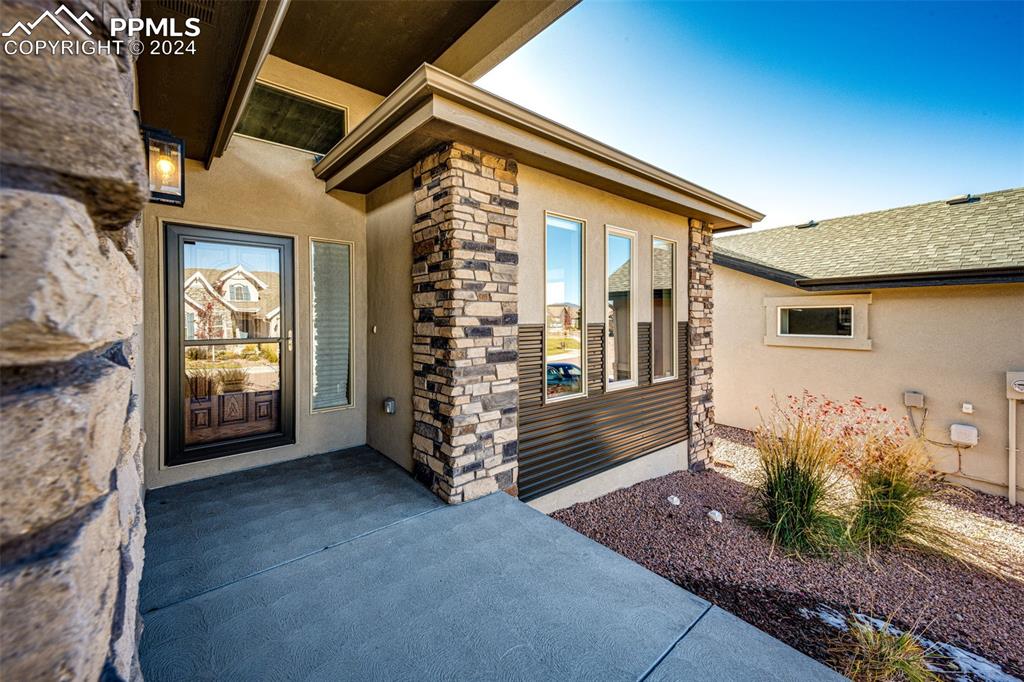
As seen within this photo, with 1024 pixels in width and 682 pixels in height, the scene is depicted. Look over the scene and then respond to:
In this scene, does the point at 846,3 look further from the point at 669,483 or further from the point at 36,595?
the point at 36,595

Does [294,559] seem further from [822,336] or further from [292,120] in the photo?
[822,336]

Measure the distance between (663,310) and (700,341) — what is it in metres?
0.97

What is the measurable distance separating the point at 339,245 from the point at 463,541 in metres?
3.25

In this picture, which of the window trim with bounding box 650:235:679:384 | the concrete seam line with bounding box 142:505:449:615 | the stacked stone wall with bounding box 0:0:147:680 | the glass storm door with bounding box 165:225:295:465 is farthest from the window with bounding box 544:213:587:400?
the stacked stone wall with bounding box 0:0:147:680

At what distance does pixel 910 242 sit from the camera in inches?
285

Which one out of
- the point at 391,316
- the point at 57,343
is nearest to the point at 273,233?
the point at 391,316

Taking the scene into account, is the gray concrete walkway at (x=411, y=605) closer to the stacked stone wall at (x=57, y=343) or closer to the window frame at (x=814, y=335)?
the stacked stone wall at (x=57, y=343)

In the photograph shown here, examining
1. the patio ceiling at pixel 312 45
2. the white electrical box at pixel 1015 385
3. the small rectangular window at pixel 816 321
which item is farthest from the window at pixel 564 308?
the white electrical box at pixel 1015 385

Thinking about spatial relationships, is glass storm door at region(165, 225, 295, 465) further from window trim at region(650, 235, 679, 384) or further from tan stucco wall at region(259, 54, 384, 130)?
window trim at region(650, 235, 679, 384)

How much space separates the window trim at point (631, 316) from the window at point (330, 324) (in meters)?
2.81

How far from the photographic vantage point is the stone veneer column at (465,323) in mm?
3307

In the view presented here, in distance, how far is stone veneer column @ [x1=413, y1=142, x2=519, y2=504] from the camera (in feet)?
10.8

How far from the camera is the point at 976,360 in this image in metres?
5.94

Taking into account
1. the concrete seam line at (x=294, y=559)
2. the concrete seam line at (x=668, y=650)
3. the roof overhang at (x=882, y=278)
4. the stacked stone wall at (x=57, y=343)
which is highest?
the roof overhang at (x=882, y=278)
